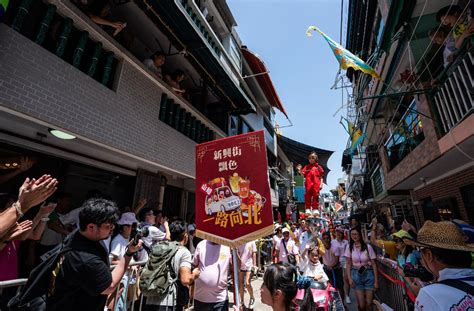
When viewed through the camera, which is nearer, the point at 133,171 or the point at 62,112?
the point at 62,112

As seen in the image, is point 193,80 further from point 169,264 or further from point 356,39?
point 356,39

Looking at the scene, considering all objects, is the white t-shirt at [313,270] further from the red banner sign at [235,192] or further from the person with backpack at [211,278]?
the red banner sign at [235,192]

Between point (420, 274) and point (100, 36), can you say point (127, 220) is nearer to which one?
point (100, 36)

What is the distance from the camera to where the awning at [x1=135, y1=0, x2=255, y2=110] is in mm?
5281

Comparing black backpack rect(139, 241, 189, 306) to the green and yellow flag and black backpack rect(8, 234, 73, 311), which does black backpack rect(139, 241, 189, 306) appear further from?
the green and yellow flag

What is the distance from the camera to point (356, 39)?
13797 mm

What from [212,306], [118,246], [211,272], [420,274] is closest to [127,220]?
[118,246]

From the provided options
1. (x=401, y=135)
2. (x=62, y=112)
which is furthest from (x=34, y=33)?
(x=401, y=135)

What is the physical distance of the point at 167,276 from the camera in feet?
10.4

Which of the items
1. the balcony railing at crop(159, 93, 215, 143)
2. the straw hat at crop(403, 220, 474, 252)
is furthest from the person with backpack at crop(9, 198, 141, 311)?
the balcony railing at crop(159, 93, 215, 143)

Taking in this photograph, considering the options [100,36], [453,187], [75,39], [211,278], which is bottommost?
[211,278]

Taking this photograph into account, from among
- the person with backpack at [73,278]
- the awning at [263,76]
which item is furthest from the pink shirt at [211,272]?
the awning at [263,76]

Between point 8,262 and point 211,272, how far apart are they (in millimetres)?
2368

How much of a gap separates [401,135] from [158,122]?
8634 millimetres
